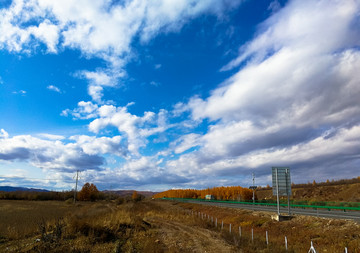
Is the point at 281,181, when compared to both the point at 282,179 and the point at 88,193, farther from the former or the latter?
the point at 88,193

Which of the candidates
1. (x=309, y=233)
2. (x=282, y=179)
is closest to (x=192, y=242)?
(x=309, y=233)

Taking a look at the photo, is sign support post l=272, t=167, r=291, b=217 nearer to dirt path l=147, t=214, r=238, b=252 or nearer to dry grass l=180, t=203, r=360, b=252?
dry grass l=180, t=203, r=360, b=252

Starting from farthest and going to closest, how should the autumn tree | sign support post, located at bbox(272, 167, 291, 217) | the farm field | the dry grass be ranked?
1. the autumn tree
2. sign support post, located at bbox(272, 167, 291, 217)
3. the dry grass
4. the farm field

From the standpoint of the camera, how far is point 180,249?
55.1 ft

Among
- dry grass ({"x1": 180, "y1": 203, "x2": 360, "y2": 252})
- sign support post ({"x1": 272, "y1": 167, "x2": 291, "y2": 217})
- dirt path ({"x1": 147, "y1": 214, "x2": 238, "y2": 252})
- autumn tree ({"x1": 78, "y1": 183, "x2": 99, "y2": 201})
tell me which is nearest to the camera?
dirt path ({"x1": 147, "y1": 214, "x2": 238, "y2": 252})

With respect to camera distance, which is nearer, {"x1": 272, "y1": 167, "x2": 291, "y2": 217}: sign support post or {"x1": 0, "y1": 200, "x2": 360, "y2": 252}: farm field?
{"x1": 0, "y1": 200, "x2": 360, "y2": 252}: farm field

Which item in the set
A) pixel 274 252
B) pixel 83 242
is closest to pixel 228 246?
pixel 274 252

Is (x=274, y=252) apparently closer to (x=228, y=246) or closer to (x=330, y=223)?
(x=228, y=246)

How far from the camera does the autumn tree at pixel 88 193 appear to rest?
131m

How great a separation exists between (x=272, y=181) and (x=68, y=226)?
2356 cm

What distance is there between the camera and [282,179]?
100 feet

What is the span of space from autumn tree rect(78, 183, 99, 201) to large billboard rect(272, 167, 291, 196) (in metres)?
121

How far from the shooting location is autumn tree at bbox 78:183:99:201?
131 metres

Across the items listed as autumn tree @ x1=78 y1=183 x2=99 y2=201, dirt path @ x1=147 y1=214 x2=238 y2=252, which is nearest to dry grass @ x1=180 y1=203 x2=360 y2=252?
dirt path @ x1=147 y1=214 x2=238 y2=252
